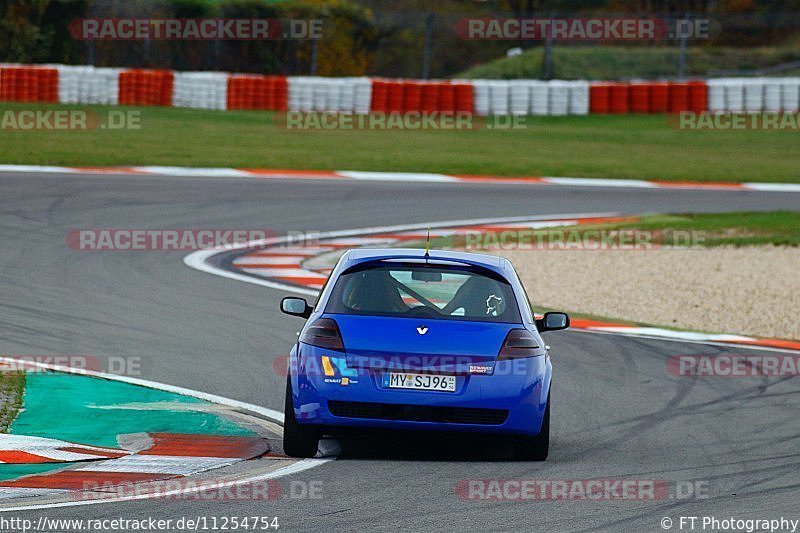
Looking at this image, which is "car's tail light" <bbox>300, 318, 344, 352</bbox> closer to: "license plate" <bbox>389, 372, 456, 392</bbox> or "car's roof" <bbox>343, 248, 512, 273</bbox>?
"license plate" <bbox>389, 372, 456, 392</bbox>

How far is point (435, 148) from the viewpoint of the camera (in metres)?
31.1

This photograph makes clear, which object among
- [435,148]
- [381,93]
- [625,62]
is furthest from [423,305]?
[625,62]

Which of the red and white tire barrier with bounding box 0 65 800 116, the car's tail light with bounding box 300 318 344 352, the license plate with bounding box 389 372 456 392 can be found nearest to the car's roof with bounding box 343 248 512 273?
the car's tail light with bounding box 300 318 344 352

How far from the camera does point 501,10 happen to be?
63781 mm

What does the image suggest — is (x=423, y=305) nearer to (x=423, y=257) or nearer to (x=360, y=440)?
(x=423, y=257)

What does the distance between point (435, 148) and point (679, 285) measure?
14.5 m

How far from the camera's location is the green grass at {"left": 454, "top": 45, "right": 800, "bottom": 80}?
43969 millimetres

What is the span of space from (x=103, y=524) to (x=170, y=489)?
32.1 inches

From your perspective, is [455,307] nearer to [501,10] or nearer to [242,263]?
[242,263]

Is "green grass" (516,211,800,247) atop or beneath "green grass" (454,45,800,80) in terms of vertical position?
beneath

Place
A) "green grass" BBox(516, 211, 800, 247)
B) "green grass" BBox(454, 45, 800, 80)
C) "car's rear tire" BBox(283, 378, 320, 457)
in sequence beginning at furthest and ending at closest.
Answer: "green grass" BBox(454, 45, 800, 80) < "green grass" BBox(516, 211, 800, 247) < "car's rear tire" BBox(283, 378, 320, 457)

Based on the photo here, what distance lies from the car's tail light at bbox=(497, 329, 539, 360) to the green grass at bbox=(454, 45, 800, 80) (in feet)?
114

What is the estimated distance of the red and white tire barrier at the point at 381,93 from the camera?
33531 millimetres

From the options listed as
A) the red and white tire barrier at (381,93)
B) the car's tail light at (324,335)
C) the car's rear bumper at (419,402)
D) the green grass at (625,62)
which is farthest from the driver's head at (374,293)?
the green grass at (625,62)
